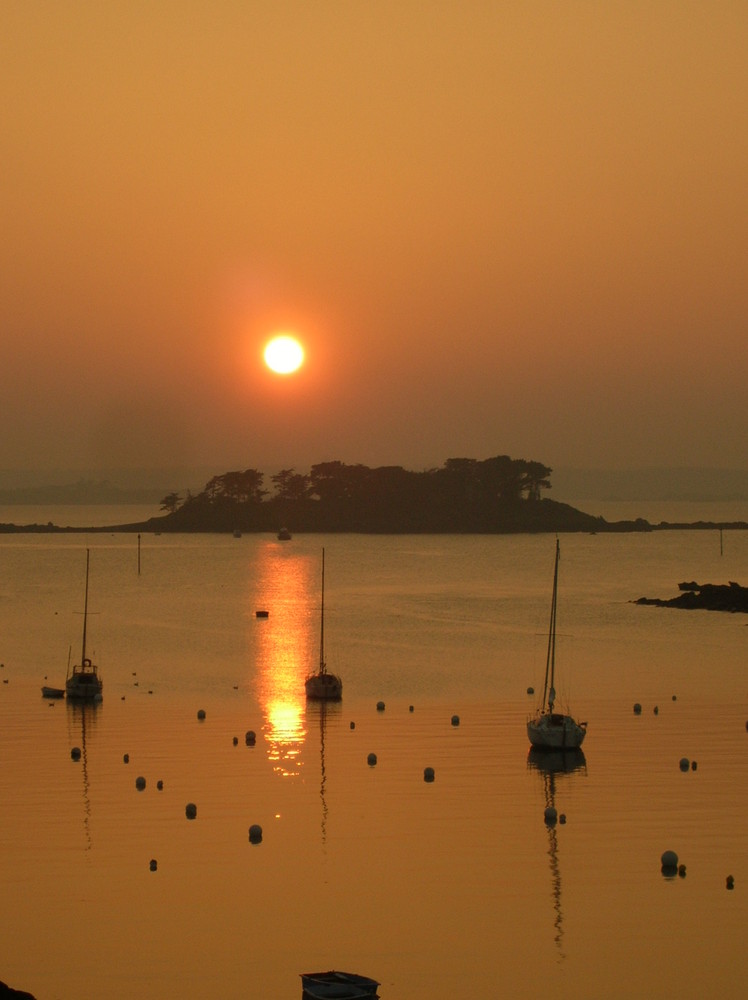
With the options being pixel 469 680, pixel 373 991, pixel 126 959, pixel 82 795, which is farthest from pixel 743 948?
pixel 469 680

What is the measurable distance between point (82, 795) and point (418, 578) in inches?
5308

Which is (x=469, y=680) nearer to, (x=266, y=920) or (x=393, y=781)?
(x=393, y=781)

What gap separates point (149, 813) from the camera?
41562 mm

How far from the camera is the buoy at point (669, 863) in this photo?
3441 centimetres

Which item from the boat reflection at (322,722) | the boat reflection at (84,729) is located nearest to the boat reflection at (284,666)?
the boat reflection at (322,722)

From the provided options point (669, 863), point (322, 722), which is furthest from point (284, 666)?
point (669, 863)

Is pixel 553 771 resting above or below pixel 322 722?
below

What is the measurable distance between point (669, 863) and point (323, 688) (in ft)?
114

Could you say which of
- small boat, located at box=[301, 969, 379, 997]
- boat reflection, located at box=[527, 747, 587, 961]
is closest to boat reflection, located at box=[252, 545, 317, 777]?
boat reflection, located at box=[527, 747, 587, 961]

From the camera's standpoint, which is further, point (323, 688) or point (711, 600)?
point (711, 600)

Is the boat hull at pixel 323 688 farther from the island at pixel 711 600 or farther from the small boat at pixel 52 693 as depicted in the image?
the island at pixel 711 600

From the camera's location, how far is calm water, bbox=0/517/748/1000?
28.5 meters

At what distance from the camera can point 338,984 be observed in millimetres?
24438

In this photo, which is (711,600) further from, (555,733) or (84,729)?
(84,729)
